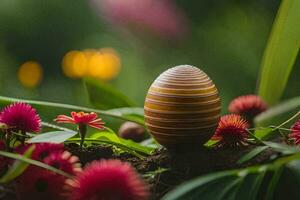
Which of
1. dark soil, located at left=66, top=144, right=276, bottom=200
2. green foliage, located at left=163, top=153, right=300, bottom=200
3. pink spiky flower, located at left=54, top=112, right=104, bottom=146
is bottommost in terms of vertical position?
green foliage, located at left=163, top=153, right=300, bottom=200

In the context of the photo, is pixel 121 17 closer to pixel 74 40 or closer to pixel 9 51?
pixel 74 40

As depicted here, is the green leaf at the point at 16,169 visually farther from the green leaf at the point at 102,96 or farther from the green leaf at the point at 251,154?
the green leaf at the point at 102,96

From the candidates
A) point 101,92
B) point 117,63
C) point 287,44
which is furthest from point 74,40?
point 287,44

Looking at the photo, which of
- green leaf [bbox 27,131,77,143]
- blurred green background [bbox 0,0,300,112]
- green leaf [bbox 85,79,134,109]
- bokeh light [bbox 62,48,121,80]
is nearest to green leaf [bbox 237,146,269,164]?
green leaf [bbox 27,131,77,143]

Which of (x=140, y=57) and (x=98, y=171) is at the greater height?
(x=140, y=57)

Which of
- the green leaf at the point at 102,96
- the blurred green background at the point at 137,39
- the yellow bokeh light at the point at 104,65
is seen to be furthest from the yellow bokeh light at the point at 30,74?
the green leaf at the point at 102,96

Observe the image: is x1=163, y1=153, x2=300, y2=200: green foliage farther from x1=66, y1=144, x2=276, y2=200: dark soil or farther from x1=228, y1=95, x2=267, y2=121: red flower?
x1=228, y1=95, x2=267, y2=121: red flower
